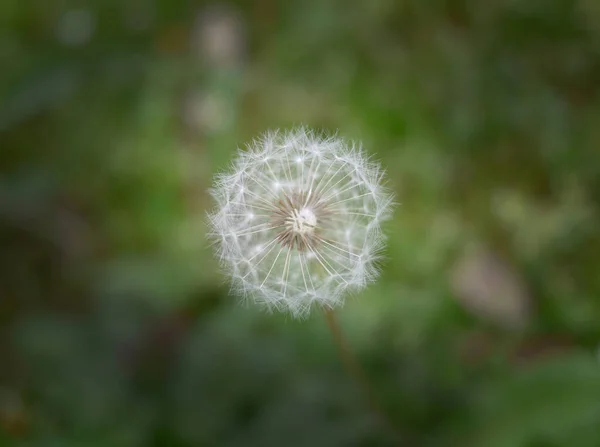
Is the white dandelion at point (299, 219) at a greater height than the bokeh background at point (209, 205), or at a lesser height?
lesser

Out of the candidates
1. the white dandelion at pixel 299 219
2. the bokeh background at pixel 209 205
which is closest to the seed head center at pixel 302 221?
the white dandelion at pixel 299 219

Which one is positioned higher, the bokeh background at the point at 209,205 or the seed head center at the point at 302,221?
the bokeh background at the point at 209,205

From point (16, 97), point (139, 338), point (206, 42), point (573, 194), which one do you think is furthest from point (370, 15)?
point (139, 338)

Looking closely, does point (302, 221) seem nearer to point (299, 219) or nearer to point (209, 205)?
point (299, 219)

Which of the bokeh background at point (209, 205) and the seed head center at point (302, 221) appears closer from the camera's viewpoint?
the seed head center at point (302, 221)

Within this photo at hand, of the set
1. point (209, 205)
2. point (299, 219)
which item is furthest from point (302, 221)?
point (209, 205)

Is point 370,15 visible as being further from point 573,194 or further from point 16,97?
point 16,97

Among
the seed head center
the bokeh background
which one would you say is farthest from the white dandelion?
the bokeh background

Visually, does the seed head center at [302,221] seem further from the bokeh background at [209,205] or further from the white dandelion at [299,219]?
the bokeh background at [209,205]
